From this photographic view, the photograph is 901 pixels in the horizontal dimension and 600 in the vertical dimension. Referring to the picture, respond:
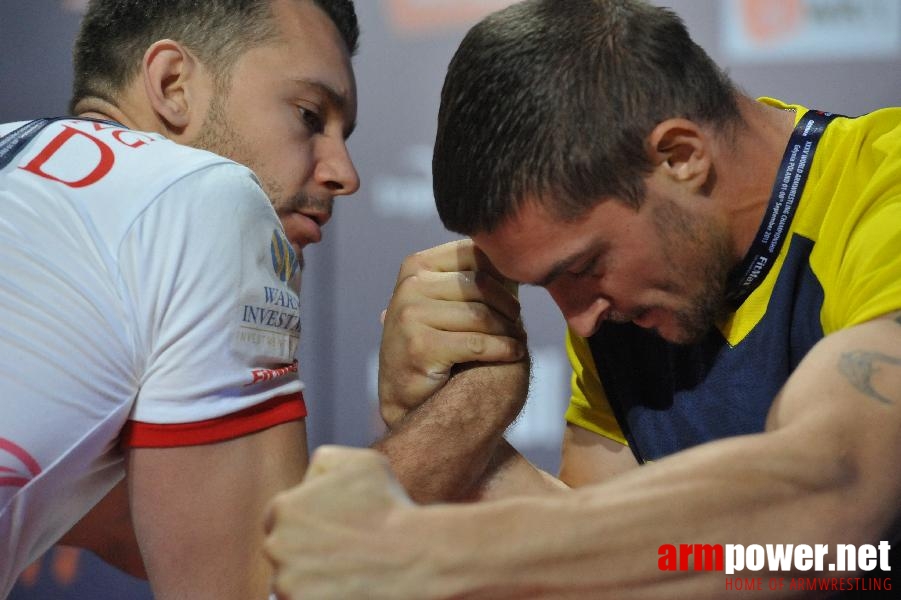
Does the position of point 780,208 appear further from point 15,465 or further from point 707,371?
point 15,465

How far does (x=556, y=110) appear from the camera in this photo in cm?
107

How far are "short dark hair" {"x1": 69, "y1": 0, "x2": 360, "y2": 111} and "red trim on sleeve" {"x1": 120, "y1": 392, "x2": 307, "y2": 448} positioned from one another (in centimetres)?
57

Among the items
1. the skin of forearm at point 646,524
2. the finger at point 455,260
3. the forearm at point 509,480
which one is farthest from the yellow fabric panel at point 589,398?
the skin of forearm at point 646,524

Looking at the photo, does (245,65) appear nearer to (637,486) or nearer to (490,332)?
(490,332)

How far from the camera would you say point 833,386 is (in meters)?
0.74

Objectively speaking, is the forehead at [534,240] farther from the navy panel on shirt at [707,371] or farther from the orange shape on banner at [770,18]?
the orange shape on banner at [770,18]

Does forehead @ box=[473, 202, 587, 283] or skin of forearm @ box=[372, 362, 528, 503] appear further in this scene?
skin of forearm @ box=[372, 362, 528, 503]

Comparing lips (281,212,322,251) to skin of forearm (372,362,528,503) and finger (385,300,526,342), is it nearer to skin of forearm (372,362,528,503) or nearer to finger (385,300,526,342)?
finger (385,300,526,342)

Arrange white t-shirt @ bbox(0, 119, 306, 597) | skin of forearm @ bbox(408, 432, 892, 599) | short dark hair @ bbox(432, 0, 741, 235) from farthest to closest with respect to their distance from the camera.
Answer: short dark hair @ bbox(432, 0, 741, 235), white t-shirt @ bbox(0, 119, 306, 597), skin of forearm @ bbox(408, 432, 892, 599)

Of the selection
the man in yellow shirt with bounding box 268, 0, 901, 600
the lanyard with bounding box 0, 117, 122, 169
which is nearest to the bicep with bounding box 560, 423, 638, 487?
the man in yellow shirt with bounding box 268, 0, 901, 600

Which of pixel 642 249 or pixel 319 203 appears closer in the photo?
pixel 642 249

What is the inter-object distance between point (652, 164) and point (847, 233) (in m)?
0.22

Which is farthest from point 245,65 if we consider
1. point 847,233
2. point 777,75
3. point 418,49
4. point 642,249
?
point 777,75

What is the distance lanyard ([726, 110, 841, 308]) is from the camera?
1135 mm
